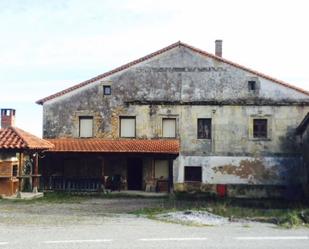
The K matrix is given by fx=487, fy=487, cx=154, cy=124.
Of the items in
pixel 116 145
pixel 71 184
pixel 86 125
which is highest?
pixel 86 125

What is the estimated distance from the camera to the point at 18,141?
21.4m

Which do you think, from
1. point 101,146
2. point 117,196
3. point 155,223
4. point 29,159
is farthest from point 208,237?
point 29,159

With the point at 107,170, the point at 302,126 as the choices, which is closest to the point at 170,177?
the point at 107,170

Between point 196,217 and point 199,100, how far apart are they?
12832mm

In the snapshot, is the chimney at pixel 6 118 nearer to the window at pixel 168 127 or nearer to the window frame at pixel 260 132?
the window at pixel 168 127

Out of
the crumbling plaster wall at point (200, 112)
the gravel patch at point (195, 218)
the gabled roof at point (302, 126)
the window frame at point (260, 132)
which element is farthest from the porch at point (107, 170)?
the gravel patch at point (195, 218)

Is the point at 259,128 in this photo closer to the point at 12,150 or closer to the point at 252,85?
the point at 252,85

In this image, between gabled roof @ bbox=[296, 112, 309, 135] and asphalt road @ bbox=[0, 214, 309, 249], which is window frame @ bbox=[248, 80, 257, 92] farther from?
asphalt road @ bbox=[0, 214, 309, 249]

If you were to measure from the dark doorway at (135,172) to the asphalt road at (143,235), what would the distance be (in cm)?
1311

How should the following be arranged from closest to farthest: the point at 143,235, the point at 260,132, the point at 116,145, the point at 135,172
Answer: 1. the point at 143,235
2. the point at 116,145
3. the point at 260,132
4. the point at 135,172

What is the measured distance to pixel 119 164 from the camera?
86.2ft

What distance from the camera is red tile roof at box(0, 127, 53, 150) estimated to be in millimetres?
20906

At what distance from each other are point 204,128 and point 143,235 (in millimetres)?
15882

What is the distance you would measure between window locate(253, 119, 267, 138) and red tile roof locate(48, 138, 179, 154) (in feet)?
14.0
